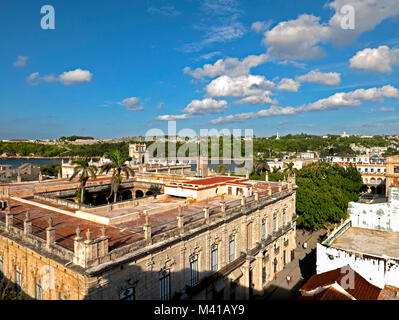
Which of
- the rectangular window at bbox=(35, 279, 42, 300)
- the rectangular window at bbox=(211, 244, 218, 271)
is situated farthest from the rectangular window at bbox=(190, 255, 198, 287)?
the rectangular window at bbox=(35, 279, 42, 300)

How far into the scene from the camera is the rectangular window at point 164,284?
49.4ft

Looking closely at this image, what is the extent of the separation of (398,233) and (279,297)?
10.8 m

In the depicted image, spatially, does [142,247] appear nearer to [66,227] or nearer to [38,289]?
[38,289]

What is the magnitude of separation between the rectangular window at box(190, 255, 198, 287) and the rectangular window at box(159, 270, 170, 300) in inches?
83.4

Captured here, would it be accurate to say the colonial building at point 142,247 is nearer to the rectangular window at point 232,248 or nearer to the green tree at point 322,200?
the rectangular window at point 232,248

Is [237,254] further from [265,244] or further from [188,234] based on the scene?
[188,234]

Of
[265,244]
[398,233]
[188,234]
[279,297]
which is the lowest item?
[279,297]

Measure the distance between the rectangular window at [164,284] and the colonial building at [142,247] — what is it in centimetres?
5

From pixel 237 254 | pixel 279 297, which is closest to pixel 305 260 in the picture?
pixel 279 297

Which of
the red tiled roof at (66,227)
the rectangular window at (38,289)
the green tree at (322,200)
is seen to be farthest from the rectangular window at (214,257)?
the green tree at (322,200)

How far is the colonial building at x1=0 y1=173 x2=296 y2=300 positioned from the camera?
1233 cm

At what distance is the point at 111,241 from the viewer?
47.9 ft

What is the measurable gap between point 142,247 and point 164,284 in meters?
3.10

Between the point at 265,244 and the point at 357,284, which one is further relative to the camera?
the point at 265,244
